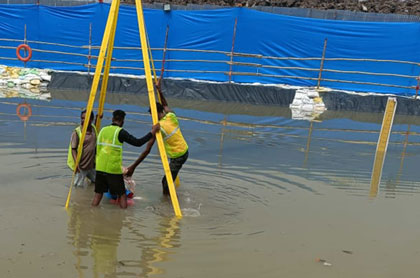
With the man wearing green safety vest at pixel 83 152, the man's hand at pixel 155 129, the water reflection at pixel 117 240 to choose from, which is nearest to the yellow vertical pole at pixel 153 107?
the man's hand at pixel 155 129

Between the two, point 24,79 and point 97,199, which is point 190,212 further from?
point 24,79

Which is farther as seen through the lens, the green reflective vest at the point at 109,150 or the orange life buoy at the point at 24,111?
the orange life buoy at the point at 24,111

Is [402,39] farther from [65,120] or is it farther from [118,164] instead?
[118,164]

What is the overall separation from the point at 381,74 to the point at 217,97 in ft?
19.2

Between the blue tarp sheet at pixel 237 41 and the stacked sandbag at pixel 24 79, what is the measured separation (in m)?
0.91

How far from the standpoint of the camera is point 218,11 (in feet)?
59.0

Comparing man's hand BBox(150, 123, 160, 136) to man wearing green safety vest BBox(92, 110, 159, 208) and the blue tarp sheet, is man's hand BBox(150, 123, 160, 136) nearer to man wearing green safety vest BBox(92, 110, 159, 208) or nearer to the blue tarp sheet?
man wearing green safety vest BBox(92, 110, 159, 208)

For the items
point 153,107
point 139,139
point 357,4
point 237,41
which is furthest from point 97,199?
point 357,4

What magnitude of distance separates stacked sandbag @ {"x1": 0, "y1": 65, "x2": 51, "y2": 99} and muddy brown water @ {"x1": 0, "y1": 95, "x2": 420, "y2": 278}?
26.1 ft

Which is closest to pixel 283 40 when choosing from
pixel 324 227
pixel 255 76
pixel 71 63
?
pixel 255 76

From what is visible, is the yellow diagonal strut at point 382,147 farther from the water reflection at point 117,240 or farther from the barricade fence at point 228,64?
the barricade fence at point 228,64

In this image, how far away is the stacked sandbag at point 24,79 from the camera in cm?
1806

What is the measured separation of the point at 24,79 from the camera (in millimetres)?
18641

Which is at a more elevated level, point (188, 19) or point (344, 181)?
point (188, 19)
